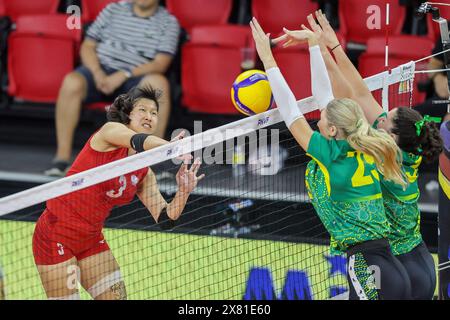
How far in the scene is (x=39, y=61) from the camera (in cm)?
914

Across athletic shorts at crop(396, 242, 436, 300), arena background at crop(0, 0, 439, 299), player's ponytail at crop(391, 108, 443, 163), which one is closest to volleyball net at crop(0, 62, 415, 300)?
arena background at crop(0, 0, 439, 299)

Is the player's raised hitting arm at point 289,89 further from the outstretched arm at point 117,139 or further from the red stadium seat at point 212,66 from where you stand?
the red stadium seat at point 212,66

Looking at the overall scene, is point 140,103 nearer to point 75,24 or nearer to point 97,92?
point 97,92

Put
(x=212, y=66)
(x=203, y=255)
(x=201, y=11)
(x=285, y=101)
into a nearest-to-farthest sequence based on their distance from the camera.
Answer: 1. (x=285, y=101)
2. (x=203, y=255)
3. (x=212, y=66)
4. (x=201, y=11)

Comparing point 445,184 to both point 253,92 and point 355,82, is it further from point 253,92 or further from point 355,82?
point 253,92

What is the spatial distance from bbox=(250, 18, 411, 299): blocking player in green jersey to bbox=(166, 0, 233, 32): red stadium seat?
4.10 metres

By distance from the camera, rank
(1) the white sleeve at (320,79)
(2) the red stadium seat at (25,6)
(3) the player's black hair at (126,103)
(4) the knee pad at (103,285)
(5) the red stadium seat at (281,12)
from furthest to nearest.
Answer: (2) the red stadium seat at (25,6)
(5) the red stadium seat at (281,12)
(4) the knee pad at (103,285)
(3) the player's black hair at (126,103)
(1) the white sleeve at (320,79)

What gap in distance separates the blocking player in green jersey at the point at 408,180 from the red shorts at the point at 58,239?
175 cm

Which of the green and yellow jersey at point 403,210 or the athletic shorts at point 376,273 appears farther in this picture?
the green and yellow jersey at point 403,210

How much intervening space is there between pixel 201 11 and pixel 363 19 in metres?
1.50

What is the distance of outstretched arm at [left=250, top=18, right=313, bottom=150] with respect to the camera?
535 cm

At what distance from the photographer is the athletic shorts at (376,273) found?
531 cm

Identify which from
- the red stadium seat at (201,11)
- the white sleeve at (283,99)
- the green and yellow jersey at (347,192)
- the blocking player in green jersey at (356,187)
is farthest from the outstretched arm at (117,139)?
the red stadium seat at (201,11)

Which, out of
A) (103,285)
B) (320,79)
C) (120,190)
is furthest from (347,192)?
(103,285)
